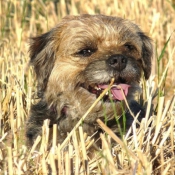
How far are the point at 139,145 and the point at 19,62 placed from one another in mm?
3207

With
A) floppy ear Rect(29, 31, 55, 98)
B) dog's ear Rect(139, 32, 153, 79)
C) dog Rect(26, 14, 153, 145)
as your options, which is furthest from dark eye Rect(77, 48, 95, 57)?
dog's ear Rect(139, 32, 153, 79)

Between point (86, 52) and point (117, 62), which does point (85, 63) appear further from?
point (117, 62)

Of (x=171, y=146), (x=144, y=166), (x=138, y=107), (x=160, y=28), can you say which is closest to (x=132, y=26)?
(x=138, y=107)

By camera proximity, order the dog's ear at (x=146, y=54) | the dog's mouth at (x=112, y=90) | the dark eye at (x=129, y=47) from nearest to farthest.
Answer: the dog's mouth at (x=112, y=90)
the dark eye at (x=129, y=47)
the dog's ear at (x=146, y=54)

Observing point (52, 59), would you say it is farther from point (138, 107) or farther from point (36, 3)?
point (36, 3)

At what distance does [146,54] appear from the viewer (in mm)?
6215

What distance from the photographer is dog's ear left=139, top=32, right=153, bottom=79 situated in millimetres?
6116

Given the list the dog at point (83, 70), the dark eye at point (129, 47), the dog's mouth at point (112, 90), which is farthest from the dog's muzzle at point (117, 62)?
the dark eye at point (129, 47)

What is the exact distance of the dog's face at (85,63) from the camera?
17.9ft

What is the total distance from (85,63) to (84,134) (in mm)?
1147

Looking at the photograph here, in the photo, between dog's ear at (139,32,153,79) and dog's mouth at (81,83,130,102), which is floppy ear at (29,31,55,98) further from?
dog's ear at (139,32,153,79)

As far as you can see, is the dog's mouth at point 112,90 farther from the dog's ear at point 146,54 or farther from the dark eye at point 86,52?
the dog's ear at point 146,54

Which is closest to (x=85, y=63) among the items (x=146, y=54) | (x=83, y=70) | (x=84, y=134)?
(x=83, y=70)

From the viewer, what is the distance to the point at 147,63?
615 centimetres
